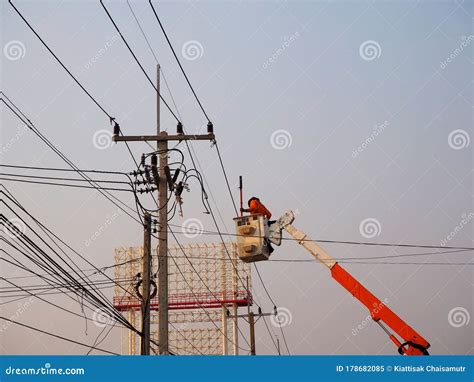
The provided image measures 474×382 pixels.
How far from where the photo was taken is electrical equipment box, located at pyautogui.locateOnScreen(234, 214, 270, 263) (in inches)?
575

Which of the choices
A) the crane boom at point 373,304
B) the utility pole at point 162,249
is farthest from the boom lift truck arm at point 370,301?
the utility pole at point 162,249

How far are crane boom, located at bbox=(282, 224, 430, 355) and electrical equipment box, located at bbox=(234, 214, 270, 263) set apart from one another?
1.34 metres

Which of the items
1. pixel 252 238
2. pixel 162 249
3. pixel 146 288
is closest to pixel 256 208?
pixel 252 238

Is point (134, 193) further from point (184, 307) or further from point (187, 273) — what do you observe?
point (187, 273)

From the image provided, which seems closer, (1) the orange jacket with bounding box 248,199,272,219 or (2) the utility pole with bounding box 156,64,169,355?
(1) the orange jacket with bounding box 248,199,272,219

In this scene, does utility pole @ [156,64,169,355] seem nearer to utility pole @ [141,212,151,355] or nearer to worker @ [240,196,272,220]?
utility pole @ [141,212,151,355]

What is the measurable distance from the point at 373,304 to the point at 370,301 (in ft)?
0.38

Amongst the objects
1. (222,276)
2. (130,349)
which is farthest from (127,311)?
(222,276)

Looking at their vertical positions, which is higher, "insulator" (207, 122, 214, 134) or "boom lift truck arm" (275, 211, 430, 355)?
"insulator" (207, 122, 214, 134)

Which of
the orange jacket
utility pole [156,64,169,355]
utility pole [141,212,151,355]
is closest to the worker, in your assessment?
the orange jacket

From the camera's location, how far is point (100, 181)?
18281 mm

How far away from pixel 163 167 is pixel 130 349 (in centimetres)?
3322

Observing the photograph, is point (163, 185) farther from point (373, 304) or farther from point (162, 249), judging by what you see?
point (373, 304)

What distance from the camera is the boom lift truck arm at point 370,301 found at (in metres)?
14.1
